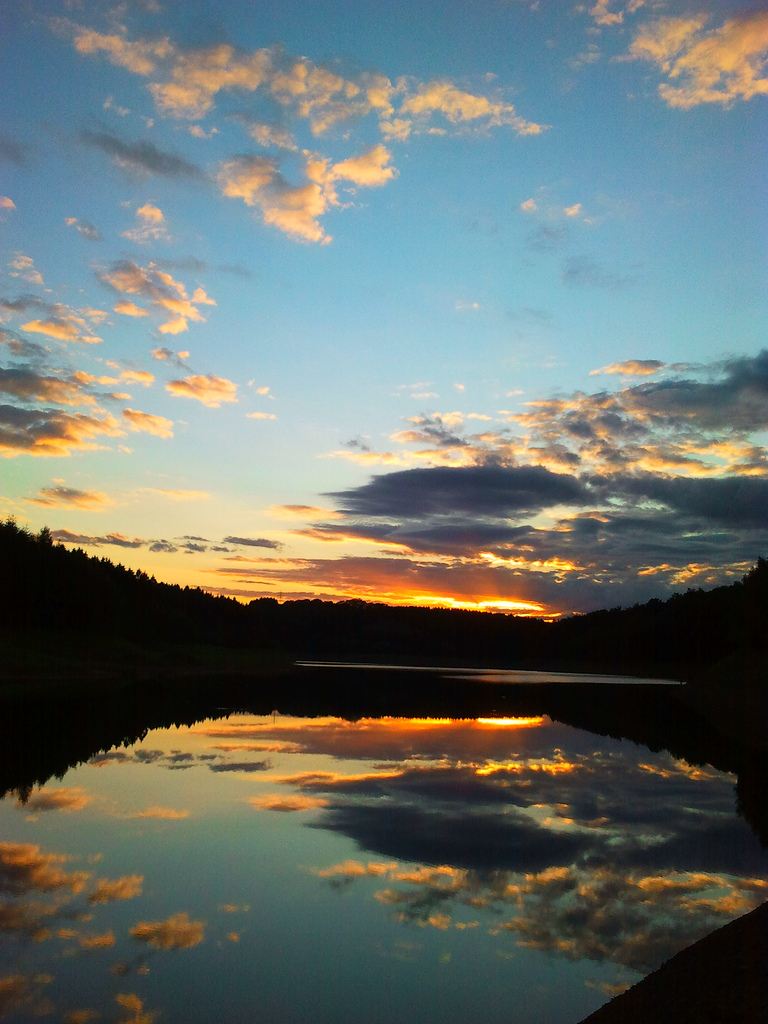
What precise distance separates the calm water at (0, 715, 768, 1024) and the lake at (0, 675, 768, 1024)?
0.04 m

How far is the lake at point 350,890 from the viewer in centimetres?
798

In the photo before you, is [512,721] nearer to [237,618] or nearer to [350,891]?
[350,891]

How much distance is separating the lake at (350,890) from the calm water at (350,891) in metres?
0.04

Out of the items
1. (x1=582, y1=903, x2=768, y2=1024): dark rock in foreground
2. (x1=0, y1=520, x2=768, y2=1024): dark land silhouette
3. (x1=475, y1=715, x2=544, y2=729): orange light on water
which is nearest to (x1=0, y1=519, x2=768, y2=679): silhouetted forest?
(x1=0, y1=520, x2=768, y2=1024): dark land silhouette

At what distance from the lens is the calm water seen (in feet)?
26.2

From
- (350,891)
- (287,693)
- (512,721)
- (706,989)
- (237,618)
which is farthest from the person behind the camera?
(237,618)

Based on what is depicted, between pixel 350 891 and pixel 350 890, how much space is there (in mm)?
48

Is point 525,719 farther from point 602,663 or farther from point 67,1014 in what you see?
point 602,663

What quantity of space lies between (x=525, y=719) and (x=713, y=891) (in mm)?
28822

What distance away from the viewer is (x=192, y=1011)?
24.5 ft

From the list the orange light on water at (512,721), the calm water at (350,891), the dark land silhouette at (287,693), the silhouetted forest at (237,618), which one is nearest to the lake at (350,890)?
the calm water at (350,891)

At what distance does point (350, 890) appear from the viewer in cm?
1126

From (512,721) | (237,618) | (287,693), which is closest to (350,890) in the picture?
(512,721)

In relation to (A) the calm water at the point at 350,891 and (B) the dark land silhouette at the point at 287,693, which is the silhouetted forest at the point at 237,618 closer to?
(B) the dark land silhouette at the point at 287,693
